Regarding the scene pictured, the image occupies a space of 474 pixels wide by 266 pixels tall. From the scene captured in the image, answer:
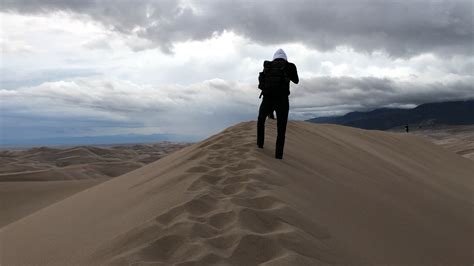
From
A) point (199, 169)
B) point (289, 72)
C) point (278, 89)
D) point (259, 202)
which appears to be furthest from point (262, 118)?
point (259, 202)

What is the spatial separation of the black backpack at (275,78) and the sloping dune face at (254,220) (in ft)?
2.54

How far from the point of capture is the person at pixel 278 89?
5.20 metres

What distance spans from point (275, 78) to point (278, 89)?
15 cm

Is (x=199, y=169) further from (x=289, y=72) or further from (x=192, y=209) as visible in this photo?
(x=289, y=72)

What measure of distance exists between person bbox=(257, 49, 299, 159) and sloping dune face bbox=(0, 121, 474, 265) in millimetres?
335

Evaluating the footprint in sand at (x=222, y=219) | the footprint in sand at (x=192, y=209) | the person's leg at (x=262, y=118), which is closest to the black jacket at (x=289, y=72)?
the person's leg at (x=262, y=118)

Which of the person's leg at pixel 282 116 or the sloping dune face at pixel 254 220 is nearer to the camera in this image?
the sloping dune face at pixel 254 220

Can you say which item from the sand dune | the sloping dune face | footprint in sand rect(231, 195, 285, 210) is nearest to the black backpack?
the sloping dune face

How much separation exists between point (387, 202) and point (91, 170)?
11430 mm

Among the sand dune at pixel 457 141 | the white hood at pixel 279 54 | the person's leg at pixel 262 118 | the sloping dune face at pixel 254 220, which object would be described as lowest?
the sand dune at pixel 457 141

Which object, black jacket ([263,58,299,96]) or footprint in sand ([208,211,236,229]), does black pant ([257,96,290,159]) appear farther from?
footprint in sand ([208,211,236,229])

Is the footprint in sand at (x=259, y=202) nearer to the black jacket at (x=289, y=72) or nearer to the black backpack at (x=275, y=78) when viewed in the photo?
the black backpack at (x=275, y=78)

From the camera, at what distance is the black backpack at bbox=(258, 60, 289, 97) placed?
17.0ft

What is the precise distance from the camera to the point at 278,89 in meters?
5.22
